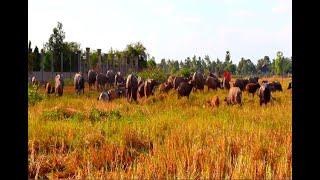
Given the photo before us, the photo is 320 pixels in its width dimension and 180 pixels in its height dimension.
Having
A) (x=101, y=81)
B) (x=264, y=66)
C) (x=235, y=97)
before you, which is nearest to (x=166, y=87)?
(x=101, y=81)

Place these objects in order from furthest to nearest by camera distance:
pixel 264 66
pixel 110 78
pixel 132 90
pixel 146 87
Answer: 1. pixel 264 66
2. pixel 110 78
3. pixel 146 87
4. pixel 132 90

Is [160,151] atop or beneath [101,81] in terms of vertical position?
beneath

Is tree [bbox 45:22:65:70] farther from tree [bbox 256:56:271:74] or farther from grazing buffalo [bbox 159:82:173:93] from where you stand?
tree [bbox 256:56:271:74]

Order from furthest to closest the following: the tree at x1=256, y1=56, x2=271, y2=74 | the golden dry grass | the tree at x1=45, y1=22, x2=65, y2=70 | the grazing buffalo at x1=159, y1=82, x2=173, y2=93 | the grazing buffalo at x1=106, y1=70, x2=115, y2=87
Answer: the tree at x1=256, y1=56, x2=271, y2=74 → the tree at x1=45, y1=22, x2=65, y2=70 → the grazing buffalo at x1=106, y1=70, x2=115, y2=87 → the grazing buffalo at x1=159, y1=82, x2=173, y2=93 → the golden dry grass

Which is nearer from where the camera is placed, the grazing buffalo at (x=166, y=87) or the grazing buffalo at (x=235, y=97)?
the grazing buffalo at (x=235, y=97)

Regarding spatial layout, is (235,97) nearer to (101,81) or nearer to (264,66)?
(101,81)

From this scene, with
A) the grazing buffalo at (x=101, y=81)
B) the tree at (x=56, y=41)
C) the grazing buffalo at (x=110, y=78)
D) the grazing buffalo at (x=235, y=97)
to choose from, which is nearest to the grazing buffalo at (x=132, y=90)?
the grazing buffalo at (x=235, y=97)

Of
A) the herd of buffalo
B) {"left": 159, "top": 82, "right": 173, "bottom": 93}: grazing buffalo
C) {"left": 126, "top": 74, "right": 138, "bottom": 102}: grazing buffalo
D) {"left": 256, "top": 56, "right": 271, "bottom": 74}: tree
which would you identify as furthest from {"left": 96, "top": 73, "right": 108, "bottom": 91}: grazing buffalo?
{"left": 256, "top": 56, "right": 271, "bottom": 74}: tree

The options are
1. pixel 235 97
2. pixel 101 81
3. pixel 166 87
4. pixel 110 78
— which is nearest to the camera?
pixel 235 97

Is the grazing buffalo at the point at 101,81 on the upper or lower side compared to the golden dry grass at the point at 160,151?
upper

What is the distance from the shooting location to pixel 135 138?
684 cm

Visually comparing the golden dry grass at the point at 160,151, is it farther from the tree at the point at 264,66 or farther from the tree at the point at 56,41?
the tree at the point at 264,66
